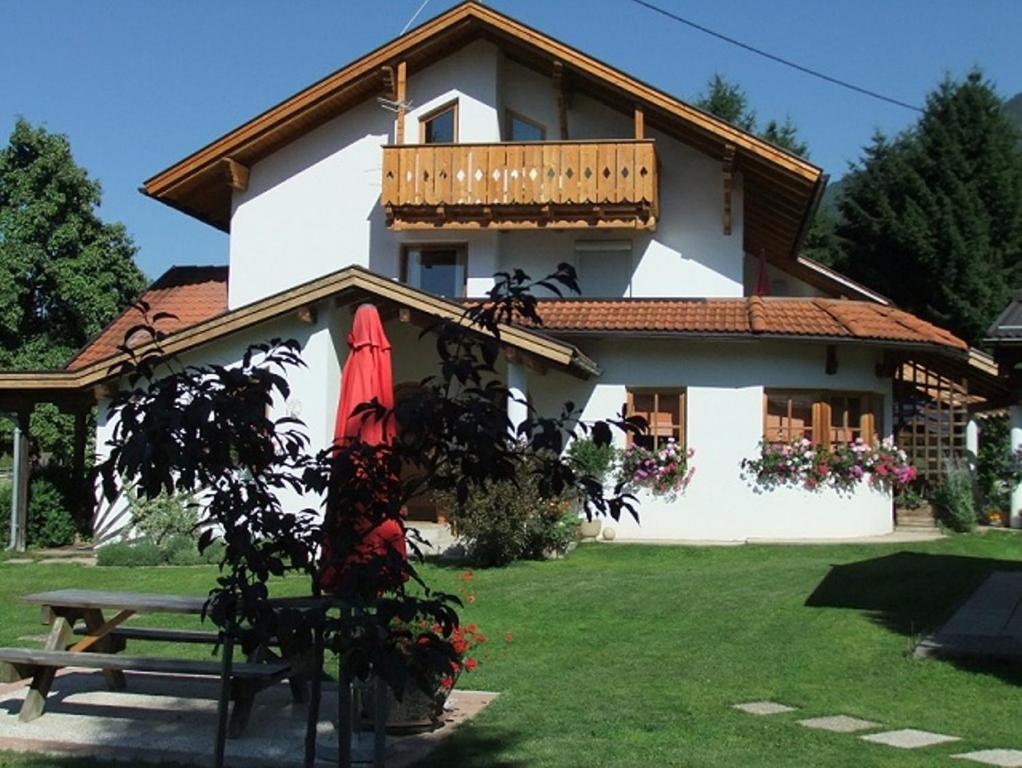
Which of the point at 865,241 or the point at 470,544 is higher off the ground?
the point at 865,241

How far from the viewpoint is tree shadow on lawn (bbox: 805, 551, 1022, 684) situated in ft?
35.9

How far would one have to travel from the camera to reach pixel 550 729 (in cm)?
761

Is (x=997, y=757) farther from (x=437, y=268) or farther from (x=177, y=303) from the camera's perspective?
(x=177, y=303)

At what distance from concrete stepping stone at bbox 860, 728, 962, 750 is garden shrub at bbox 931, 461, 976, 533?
1392cm

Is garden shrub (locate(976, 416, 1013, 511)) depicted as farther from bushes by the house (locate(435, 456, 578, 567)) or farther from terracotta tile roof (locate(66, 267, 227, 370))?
terracotta tile roof (locate(66, 267, 227, 370))

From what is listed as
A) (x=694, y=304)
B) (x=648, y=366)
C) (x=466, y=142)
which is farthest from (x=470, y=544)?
(x=466, y=142)

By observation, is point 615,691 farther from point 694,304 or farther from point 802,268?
point 802,268

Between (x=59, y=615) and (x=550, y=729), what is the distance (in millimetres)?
3409

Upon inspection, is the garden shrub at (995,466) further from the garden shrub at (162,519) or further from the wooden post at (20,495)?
the wooden post at (20,495)

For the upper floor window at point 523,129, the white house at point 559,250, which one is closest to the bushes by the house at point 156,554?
the white house at point 559,250

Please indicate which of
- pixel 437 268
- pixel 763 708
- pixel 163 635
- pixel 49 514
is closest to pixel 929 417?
pixel 437 268

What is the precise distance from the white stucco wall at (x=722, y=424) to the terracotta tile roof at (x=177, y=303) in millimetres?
7280

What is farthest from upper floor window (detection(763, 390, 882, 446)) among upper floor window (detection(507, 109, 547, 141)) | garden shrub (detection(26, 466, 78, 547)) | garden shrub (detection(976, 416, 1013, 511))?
garden shrub (detection(26, 466, 78, 547))

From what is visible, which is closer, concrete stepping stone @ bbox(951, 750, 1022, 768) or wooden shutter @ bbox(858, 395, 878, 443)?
concrete stepping stone @ bbox(951, 750, 1022, 768)
